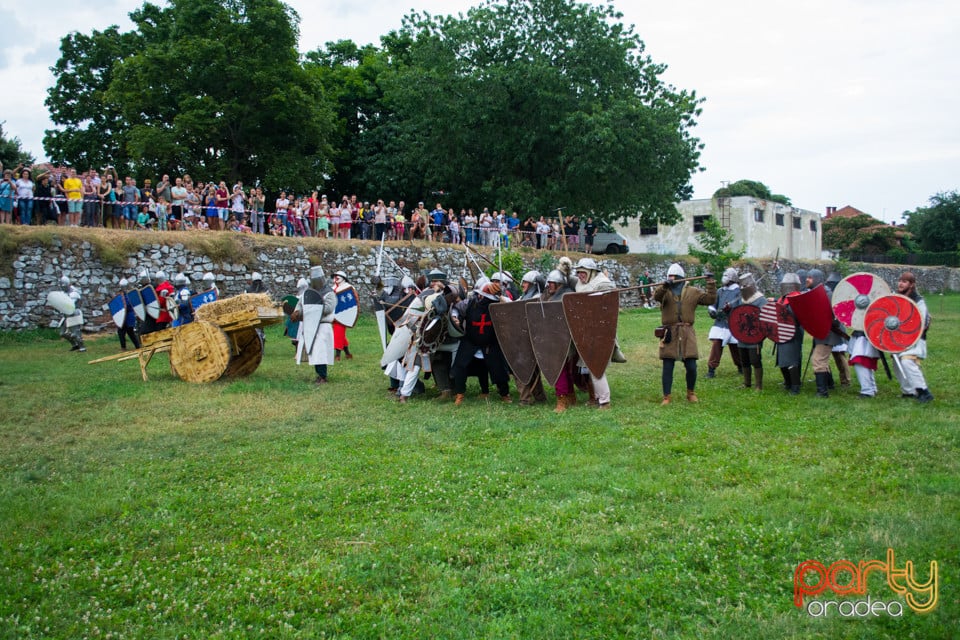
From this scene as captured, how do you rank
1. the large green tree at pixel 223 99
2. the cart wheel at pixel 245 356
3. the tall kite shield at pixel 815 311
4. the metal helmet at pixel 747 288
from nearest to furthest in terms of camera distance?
the tall kite shield at pixel 815 311 → the metal helmet at pixel 747 288 → the cart wheel at pixel 245 356 → the large green tree at pixel 223 99

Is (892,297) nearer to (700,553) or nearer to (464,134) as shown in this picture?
(700,553)

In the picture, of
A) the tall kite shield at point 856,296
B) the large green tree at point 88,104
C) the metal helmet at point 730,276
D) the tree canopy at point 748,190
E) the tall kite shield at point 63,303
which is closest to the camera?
the tall kite shield at point 856,296

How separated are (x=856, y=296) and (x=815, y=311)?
452 millimetres

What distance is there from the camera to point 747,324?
9.06m

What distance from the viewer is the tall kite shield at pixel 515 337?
8.19 metres

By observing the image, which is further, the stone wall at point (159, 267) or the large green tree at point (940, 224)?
the large green tree at point (940, 224)

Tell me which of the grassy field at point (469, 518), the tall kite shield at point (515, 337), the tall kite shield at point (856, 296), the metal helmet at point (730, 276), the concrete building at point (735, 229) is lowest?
the grassy field at point (469, 518)

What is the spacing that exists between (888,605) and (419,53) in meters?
26.2

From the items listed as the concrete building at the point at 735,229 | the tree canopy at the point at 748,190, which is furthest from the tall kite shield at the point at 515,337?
the tree canopy at the point at 748,190

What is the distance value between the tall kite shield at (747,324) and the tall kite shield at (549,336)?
102 inches

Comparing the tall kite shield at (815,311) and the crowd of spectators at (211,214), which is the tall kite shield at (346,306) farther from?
the tall kite shield at (815,311)

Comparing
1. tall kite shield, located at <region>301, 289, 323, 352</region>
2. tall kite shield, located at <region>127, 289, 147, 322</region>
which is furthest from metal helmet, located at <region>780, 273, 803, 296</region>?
tall kite shield, located at <region>127, 289, 147, 322</region>

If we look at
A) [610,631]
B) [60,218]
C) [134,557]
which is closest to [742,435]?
[610,631]

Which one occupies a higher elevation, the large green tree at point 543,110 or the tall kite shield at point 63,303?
the large green tree at point 543,110
